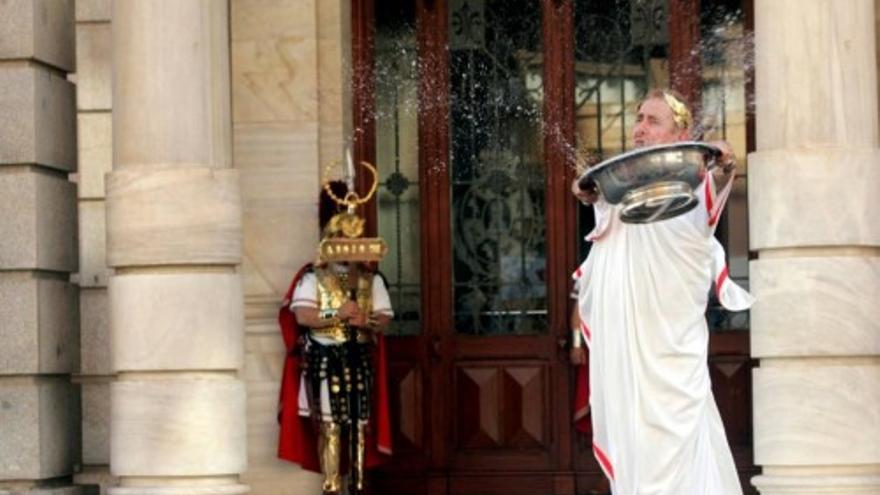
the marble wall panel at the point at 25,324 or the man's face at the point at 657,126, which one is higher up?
the man's face at the point at 657,126

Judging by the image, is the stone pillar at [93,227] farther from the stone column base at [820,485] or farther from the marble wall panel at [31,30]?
the stone column base at [820,485]

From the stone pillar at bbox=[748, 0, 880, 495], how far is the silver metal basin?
2.81 meters

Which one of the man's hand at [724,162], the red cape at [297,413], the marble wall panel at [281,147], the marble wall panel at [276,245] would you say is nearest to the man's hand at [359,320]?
the red cape at [297,413]

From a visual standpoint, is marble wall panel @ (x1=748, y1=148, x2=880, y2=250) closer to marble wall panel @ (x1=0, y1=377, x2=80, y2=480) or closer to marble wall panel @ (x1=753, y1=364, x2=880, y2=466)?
marble wall panel @ (x1=753, y1=364, x2=880, y2=466)

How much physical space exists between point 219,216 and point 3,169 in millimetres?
2162

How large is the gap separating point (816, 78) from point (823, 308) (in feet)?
4.30

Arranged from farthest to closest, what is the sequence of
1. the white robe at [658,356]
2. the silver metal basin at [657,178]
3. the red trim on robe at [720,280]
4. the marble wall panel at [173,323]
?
the marble wall panel at [173,323] < the red trim on robe at [720,280] < the white robe at [658,356] < the silver metal basin at [657,178]

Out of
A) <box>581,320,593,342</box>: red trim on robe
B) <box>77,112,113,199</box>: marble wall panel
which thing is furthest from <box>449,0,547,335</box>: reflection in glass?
<box>581,320,593,342</box>: red trim on robe

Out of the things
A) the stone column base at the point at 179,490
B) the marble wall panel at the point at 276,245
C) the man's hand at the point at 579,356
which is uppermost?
the marble wall panel at the point at 276,245

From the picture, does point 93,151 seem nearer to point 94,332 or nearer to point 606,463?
point 94,332

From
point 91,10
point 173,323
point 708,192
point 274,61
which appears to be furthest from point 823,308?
point 91,10

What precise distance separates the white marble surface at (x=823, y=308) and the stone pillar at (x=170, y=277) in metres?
3.17

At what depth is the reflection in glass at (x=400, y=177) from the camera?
21531mm

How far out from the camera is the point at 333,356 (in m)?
20.4
